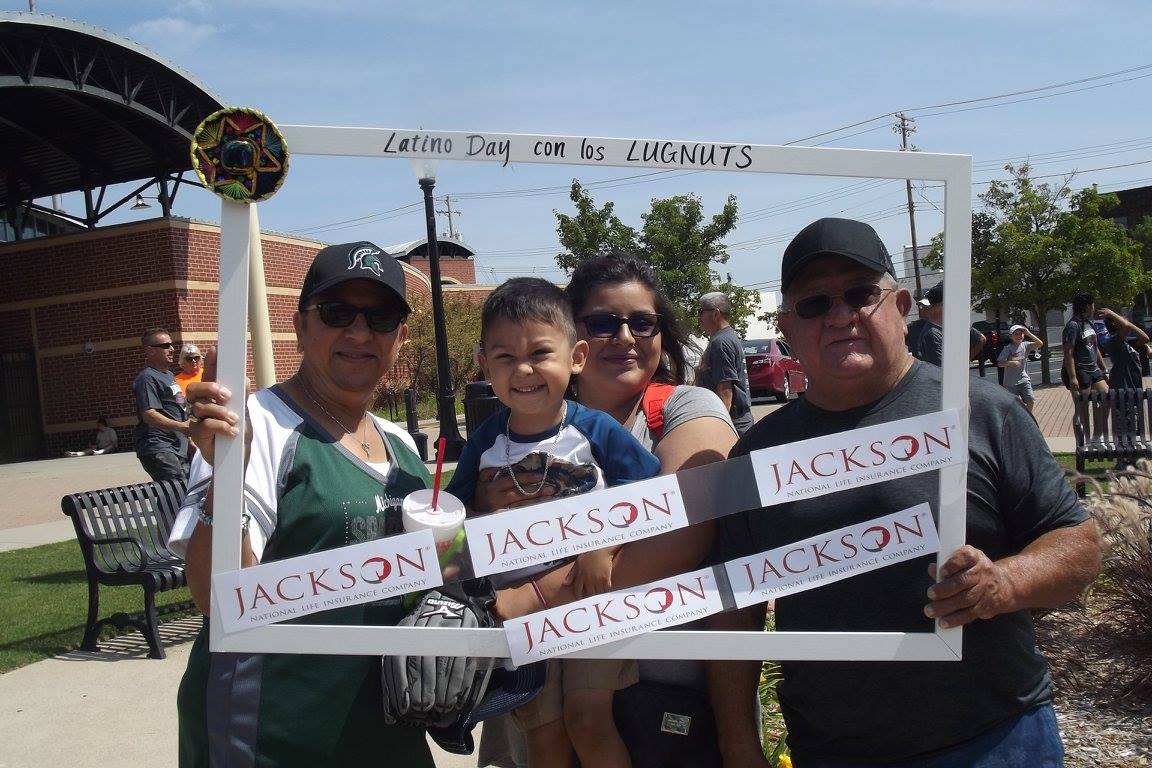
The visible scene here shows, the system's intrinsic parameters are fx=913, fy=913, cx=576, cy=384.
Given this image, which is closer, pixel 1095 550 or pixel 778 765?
pixel 1095 550

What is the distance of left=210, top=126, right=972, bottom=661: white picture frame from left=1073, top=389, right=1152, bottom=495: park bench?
8.96 metres

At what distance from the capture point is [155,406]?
28.2 feet

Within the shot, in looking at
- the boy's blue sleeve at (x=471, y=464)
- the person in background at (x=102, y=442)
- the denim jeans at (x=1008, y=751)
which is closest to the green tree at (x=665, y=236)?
the boy's blue sleeve at (x=471, y=464)

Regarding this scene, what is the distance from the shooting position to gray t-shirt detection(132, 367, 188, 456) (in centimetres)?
857

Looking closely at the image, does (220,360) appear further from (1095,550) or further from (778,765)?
(778,765)

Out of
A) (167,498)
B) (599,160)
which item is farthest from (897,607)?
(167,498)

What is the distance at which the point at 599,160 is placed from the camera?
6.63 feet

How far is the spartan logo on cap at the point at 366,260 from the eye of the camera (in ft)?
7.30

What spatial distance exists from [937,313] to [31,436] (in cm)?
2270

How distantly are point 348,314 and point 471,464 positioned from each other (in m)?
0.53

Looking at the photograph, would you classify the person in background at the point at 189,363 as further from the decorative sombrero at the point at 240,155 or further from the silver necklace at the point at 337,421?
the decorative sombrero at the point at 240,155

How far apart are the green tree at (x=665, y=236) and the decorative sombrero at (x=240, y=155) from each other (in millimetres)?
703

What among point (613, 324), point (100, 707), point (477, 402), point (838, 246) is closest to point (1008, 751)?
point (838, 246)

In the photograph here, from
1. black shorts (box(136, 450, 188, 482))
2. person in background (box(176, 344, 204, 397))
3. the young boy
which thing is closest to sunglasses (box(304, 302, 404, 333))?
the young boy
